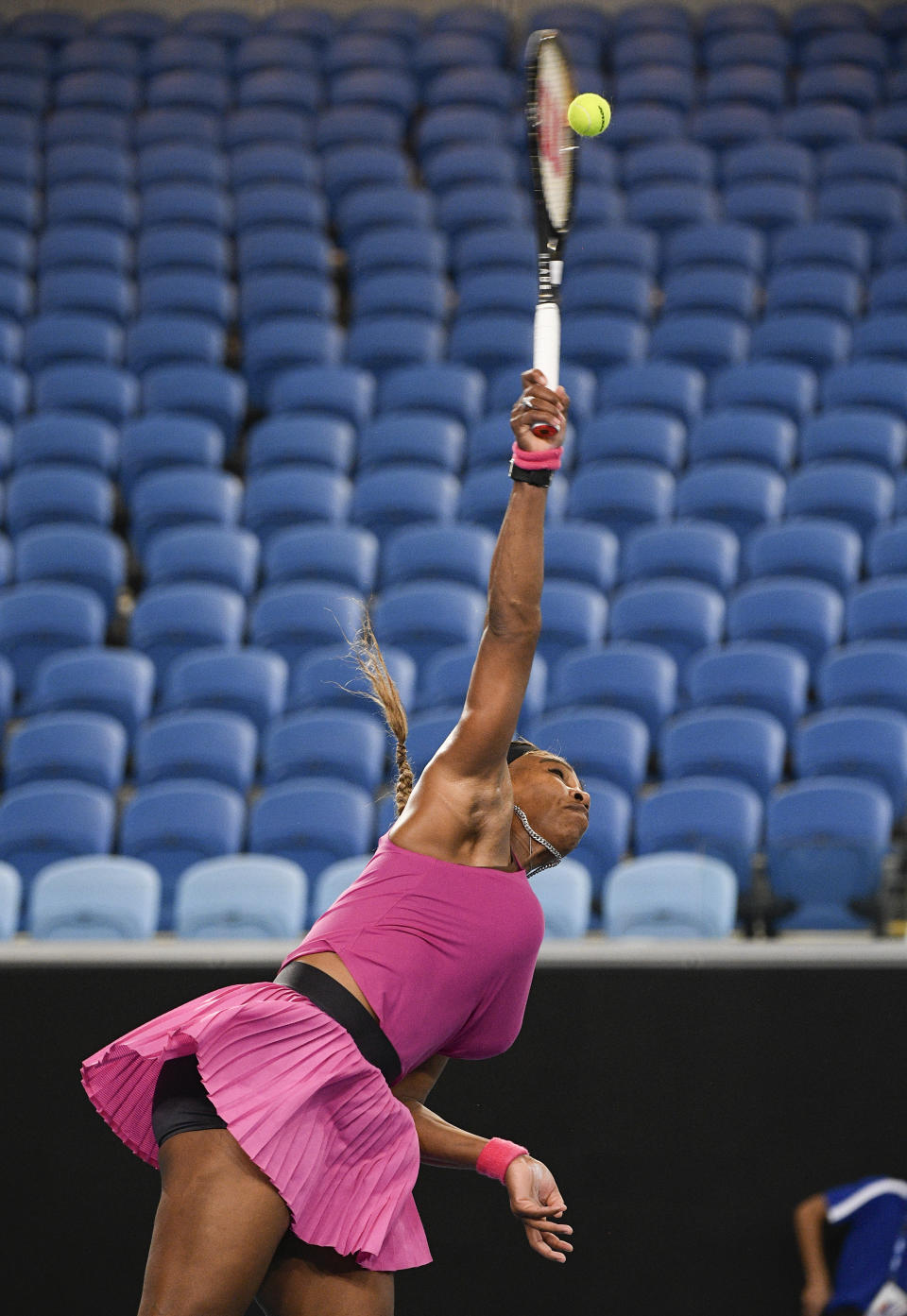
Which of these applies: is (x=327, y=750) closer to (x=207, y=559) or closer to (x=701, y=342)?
(x=207, y=559)

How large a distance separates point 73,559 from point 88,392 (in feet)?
5.41

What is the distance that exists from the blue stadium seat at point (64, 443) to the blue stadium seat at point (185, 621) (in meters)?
1.48

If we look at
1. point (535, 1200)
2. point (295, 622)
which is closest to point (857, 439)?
point (295, 622)

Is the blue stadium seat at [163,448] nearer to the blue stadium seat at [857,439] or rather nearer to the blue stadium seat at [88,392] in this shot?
the blue stadium seat at [88,392]

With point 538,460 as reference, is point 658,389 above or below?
above

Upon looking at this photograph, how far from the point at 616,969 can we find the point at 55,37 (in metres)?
11.3

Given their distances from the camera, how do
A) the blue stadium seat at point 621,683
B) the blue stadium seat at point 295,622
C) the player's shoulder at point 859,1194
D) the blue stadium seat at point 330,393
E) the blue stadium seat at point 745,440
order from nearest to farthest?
the player's shoulder at point 859,1194, the blue stadium seat at point 621,683, the blue stadium seat at point 295,622, the blue stadium seat at point 745,440, the blue stadium seat at point 330,393

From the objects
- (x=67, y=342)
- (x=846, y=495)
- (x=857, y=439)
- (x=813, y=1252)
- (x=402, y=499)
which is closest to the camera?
(x=813, y=1252)

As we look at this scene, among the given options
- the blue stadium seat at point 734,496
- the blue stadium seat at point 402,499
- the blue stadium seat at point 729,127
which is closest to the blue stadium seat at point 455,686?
the blue stadium seat at point 402,499

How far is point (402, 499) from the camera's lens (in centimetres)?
797

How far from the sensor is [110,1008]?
323 centimetres

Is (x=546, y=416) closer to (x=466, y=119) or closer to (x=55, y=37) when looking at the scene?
(x=466, y=119)

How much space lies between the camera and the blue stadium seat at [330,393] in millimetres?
8812

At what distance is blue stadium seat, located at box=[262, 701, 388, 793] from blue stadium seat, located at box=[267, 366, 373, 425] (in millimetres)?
3022
